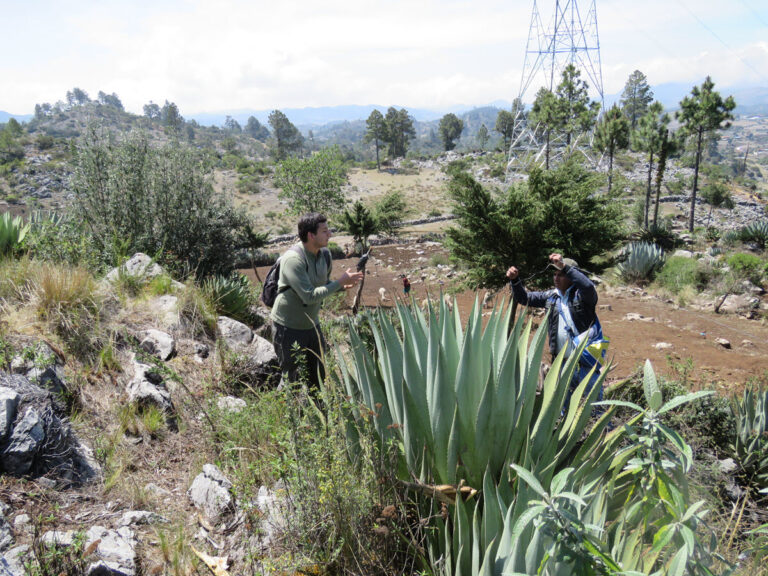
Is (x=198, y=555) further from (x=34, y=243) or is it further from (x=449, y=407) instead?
(x=34, y=243)

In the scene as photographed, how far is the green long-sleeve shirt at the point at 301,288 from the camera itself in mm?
3340

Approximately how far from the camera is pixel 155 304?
16.7 feet

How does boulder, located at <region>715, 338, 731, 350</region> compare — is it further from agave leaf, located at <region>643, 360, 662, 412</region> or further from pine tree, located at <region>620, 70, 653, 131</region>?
pine tree, located at <region>620, 70, 653, 131</region>

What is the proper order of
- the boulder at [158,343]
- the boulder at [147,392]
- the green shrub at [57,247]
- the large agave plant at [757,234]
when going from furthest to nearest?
1. the large agave plant at [757,234]
2. the green shrub at [57,247]
3. the boulder at [158,343]
4. the boulder at [147,392]

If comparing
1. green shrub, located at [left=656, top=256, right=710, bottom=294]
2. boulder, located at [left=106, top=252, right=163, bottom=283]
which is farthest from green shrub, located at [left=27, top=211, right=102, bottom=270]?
green shrub, located at [left=656, top=256, right=710, bottom=294]

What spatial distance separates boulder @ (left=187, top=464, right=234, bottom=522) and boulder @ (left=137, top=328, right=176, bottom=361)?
1859mm

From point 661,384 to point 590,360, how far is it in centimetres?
149

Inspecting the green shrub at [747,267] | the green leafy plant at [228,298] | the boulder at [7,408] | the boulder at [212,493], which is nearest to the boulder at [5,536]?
the boulder at [7,408]

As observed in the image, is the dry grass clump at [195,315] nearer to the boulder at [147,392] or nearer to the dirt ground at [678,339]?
the boulder at [147,392]

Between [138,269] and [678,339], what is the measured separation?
26.6ft

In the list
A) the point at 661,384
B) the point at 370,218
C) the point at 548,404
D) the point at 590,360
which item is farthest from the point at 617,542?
the point at 370,218

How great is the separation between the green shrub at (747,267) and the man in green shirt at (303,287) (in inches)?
536

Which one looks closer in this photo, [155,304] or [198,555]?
[198,555]

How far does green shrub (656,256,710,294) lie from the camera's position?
1239 cm
